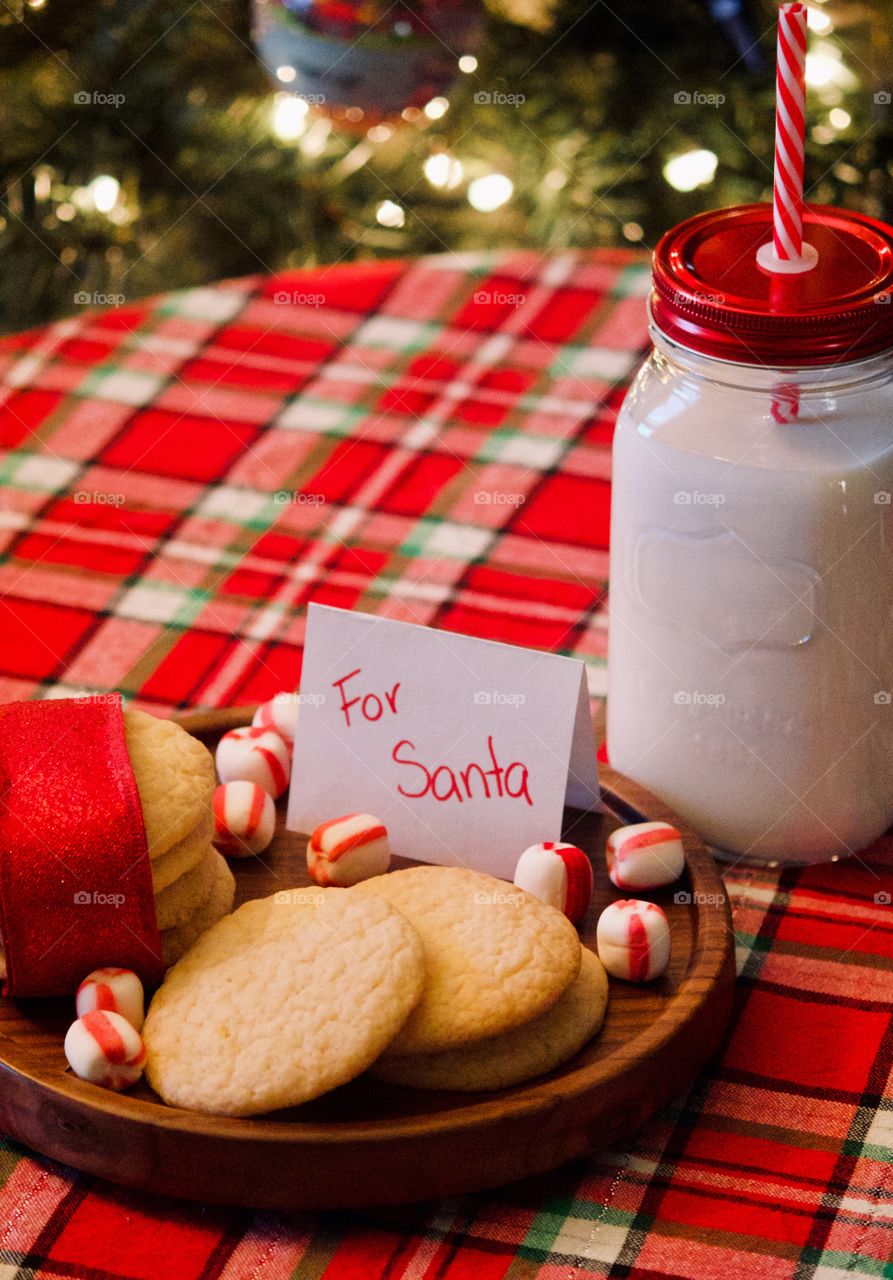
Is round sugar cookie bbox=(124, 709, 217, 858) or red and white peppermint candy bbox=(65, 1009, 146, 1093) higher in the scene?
round sugar cookie bbox=(124, 709, 217, 858)

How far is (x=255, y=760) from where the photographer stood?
1121 millimetres

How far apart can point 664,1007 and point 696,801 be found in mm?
214

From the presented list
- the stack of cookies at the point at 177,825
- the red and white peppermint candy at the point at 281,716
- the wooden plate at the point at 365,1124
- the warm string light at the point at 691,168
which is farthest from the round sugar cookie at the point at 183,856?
the warm string light at the point at 691,168

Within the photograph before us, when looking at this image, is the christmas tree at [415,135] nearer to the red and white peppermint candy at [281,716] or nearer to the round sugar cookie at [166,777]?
the red and white peppermint candy at [281,716]

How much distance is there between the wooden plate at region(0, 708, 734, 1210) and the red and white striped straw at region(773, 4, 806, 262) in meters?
0.47

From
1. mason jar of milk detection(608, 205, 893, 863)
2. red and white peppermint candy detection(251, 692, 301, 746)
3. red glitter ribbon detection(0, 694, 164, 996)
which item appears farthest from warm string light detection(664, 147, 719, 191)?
red glitter ribbon detection(0, 694, 164, 996)

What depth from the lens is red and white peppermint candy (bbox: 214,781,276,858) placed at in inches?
41.9

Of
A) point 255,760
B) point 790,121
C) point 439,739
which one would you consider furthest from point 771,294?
point 255,760

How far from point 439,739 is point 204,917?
20 centimetres

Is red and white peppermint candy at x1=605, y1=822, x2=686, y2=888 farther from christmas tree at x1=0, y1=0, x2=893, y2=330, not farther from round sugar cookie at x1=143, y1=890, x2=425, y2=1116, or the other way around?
christmas tree at x1=0, y1=0, x2=893, y2=330

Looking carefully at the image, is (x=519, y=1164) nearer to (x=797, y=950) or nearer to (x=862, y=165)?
(x=797, y=950)

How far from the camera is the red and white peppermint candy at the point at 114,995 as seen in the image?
0.89 meters

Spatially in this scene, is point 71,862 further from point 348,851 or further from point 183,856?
point 348,851

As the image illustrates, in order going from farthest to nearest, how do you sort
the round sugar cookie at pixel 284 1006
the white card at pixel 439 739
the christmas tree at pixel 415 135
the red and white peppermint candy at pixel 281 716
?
the christmas tree at pixel 415 135
the red and white peppermint candy at pixel 281 716
the white card at pixel 439 739
the round sugar cookie at pixel 284 1006
